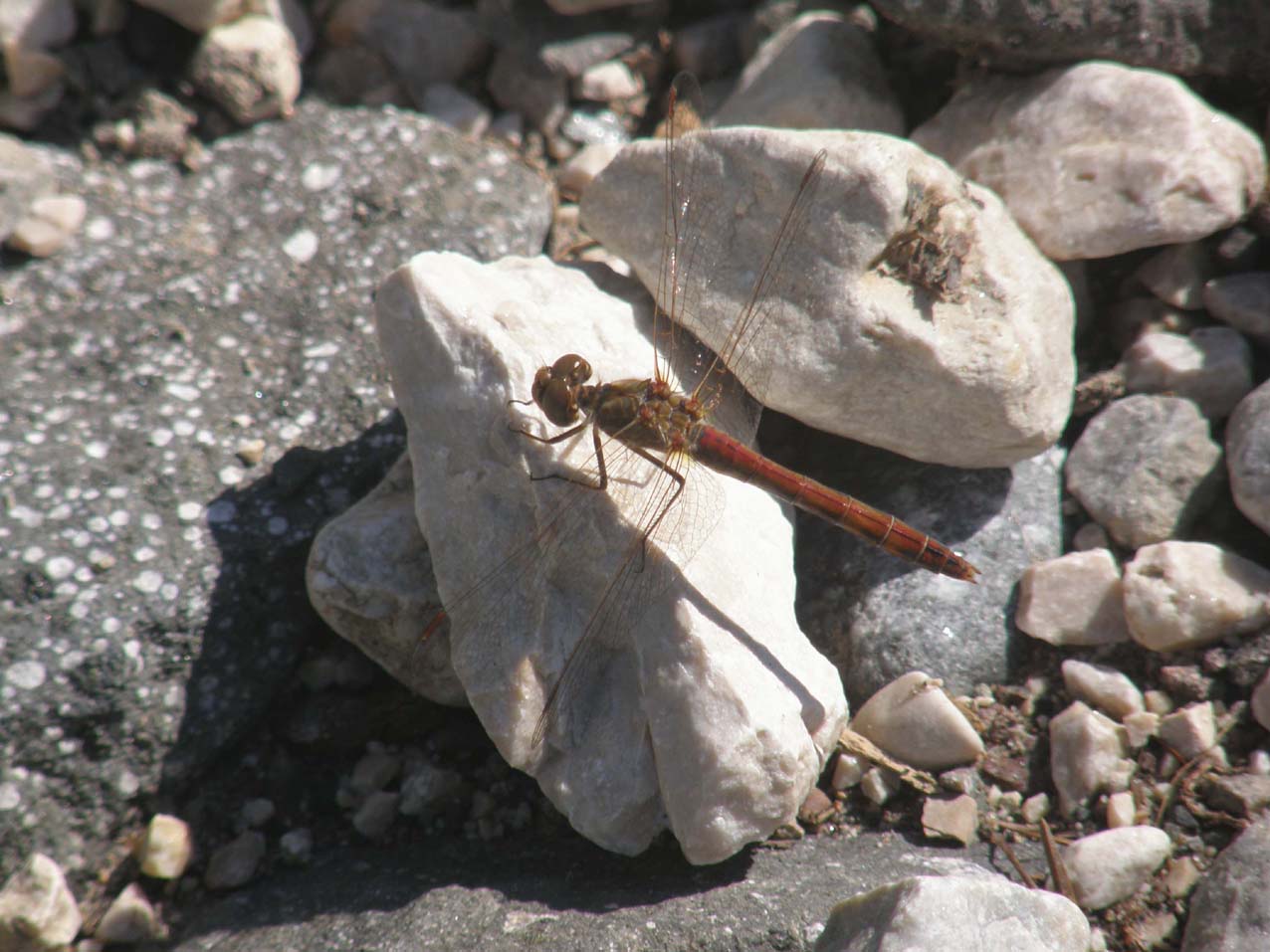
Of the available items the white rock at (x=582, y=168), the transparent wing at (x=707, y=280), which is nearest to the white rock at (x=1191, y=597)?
the transparent wing at (x=707, y=280)

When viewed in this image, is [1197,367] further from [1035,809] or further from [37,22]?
[37,22]

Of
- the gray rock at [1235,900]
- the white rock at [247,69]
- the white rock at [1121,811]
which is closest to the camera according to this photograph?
the gray rock at [1235,900]

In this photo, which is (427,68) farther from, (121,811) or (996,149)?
(121,811)

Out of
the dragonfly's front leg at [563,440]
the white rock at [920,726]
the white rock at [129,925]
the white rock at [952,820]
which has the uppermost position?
the dragonfly's front leg at [563,440]

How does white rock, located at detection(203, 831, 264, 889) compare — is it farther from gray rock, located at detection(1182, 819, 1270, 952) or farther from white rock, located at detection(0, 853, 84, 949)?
gray rock, located at detection(1182, 819, 1270, 952)

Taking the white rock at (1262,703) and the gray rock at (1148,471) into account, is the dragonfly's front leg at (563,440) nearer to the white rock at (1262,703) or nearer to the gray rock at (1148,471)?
the gray rock at (1148,471)

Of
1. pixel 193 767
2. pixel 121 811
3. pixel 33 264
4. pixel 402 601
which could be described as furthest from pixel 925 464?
pixel 33 264

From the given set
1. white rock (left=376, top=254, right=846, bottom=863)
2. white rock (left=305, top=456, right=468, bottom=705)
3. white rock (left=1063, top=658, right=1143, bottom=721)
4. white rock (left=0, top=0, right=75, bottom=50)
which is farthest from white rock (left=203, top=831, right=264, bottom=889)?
white rock (left=0, top=0, right=75, bottom=50)
